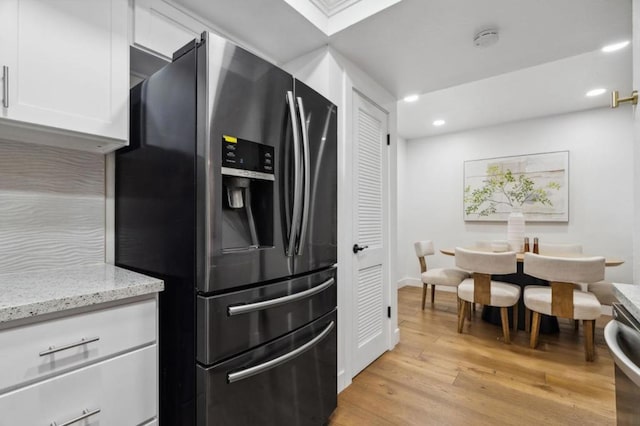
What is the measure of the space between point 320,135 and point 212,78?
625mm

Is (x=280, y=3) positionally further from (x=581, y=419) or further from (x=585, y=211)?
(x=585, y=211)

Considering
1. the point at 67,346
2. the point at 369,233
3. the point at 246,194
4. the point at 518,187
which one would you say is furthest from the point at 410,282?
the point at 67,346

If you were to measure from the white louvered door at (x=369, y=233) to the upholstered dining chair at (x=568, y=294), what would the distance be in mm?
1381

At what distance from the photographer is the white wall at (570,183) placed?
3631 millimetres

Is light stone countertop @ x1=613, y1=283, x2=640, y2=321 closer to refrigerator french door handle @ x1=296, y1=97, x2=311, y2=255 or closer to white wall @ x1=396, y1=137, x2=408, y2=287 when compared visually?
refrigerator french door handle @ x1=296, y1=97, x2=311, y2=255

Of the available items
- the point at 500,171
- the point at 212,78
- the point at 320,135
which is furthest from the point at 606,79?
the point at 212,78

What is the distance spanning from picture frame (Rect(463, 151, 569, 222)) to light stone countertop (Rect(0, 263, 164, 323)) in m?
4.65

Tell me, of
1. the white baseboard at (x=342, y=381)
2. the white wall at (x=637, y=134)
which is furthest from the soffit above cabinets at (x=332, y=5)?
the white baseboard at (x=342, y=381)

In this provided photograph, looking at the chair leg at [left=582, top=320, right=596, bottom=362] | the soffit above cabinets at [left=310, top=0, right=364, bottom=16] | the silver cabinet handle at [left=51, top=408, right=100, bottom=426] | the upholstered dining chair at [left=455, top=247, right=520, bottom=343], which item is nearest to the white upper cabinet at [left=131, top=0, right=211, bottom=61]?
the soffit above cabinets at [left=310, top=0, right=364, bottom=16]

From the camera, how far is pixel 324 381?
5.06 feet

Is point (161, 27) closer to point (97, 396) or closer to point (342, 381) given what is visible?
point (97, 396)

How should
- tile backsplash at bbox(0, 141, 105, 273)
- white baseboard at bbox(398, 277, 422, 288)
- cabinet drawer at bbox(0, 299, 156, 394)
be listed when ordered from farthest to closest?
white baseboard at bbox(398, 277, 422, 288), tile backsplash at bbox(0, 141, 105, 273), cabinet drawer at bbox(0, 299, 156, 394)

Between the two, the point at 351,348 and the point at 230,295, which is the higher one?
the point at 230,295

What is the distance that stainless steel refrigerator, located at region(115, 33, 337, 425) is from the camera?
1.06 m
